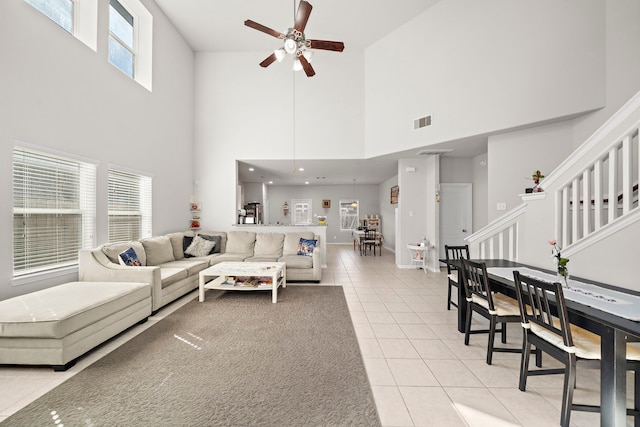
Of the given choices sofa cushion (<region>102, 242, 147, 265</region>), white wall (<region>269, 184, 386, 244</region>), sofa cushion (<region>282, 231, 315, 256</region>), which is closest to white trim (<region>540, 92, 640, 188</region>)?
sofa cushion (<region>282, 231, 315, 256</region>)

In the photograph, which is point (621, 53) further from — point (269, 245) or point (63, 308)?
point (63, 308)

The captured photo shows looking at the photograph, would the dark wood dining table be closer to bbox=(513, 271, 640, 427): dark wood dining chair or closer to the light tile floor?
bbox=(513, 271, 640, 427): dark wood dining chair

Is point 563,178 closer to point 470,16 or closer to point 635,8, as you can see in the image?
point 635,8

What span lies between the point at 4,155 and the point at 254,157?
408 centimetres

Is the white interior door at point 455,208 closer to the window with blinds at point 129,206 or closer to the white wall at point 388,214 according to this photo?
the white wall at point 388,214

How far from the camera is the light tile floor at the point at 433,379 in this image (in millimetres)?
1663

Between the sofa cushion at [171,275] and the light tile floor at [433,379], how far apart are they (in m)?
0.38

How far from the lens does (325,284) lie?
480 centimetres

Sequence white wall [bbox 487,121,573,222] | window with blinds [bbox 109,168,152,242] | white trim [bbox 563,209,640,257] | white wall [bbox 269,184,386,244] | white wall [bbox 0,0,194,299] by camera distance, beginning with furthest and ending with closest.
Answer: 1. white wall [bbox 269,184,386,244]
2. white wall [bbox 487,121,573,222]
3. window with blinds [bbox 109,168,152,242]
4. white wall [bbox 0,0,194,299]
5. white trim [bbox 563,209,640,257]

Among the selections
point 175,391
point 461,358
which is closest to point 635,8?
point 461,358

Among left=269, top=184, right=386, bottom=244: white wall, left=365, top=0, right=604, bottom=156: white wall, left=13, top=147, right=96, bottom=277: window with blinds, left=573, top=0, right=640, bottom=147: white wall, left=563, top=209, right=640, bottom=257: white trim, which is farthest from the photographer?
left=269, top=184, right=386, bottom=244: white wall

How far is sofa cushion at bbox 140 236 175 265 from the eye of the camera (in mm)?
4145

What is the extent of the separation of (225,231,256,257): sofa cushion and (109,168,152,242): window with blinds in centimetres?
148

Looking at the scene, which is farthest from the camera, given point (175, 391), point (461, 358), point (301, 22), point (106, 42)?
point (106, 42)
